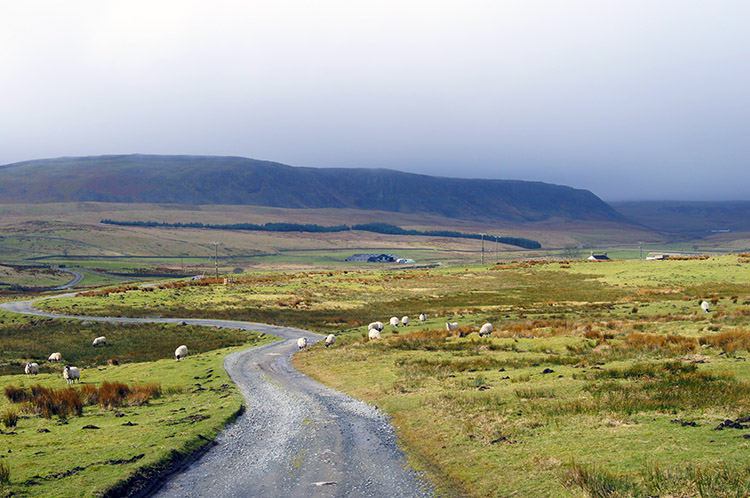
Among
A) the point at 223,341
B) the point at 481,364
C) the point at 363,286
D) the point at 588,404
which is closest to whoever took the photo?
the point at 588,404

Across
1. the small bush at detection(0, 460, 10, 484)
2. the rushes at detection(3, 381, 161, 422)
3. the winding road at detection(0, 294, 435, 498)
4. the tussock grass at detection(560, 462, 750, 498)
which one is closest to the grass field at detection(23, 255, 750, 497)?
the tussock grass at detection(560, 462, 750, 498)

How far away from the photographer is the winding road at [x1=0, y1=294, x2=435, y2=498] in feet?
45.0

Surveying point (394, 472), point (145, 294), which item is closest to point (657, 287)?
point (145, 294)

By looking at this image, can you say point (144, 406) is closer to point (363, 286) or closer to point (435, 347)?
point (435, 347)

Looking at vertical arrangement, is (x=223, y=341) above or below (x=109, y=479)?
below

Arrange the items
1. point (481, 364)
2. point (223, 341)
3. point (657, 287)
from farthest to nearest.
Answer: point (657, 287), point (223, 341), point (481, 364)

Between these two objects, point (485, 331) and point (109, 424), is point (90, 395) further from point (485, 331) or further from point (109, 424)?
point (485, 331)

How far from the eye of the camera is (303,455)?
16.2 m

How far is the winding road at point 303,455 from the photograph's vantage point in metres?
13.7

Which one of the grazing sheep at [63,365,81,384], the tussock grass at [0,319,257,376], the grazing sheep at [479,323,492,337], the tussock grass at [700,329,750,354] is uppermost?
the tussock grass at [700,329,750,354]

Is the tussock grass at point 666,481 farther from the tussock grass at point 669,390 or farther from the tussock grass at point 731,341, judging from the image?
the tussock grass at point 731,341

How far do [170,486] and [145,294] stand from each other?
83.8 metres

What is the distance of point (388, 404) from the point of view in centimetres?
2152

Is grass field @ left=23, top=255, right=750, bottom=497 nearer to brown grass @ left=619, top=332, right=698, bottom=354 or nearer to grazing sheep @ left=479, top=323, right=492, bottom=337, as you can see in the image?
brown grass @ left=619, top=332, right=698, bottom=354
